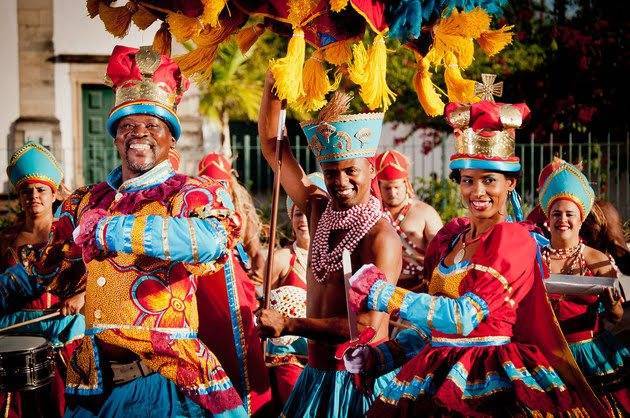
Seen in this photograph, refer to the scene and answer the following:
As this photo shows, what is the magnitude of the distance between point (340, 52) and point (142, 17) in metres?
0.99

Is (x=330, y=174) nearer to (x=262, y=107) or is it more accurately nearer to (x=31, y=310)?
(x=262, y=107)

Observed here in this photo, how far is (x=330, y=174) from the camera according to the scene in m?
4.75

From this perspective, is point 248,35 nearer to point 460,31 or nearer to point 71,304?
point 460,31

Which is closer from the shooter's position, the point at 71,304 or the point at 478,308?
the point at 478,308

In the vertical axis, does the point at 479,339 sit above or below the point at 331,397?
above

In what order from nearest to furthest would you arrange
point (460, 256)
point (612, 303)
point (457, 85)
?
point (460, 256) < point (457, 85) < point (612, 303)

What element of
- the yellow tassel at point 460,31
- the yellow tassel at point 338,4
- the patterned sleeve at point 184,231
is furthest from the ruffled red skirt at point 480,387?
the yellow tassel at point 338,4

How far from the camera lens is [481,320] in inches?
166

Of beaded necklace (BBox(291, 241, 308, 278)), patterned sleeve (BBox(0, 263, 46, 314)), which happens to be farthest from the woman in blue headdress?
beaded necklace (BBox(291, 241, 308, 278))

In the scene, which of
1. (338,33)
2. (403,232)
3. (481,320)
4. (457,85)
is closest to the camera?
(481,320)

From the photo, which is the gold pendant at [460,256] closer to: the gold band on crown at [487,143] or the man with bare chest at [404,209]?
the gold band on crown at [487,143]

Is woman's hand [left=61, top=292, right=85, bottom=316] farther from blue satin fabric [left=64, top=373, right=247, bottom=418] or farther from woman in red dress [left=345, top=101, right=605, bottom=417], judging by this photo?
woman in red dress [left=345, top=101, right=605, bottom=417]

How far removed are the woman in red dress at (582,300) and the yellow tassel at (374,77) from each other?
247 cm

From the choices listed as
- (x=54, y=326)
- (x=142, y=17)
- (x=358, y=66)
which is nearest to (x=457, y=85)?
(x=358, y=66)
